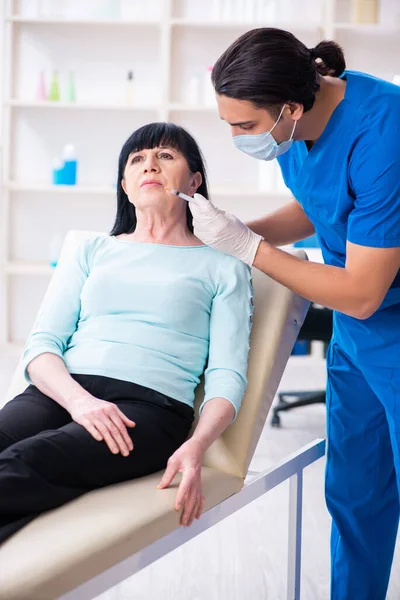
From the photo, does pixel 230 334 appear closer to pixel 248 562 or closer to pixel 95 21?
pixel 248 562

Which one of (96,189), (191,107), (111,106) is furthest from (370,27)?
(96,189)

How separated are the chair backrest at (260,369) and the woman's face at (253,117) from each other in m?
0.38

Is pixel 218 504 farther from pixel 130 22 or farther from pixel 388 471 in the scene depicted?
pixel 130 22

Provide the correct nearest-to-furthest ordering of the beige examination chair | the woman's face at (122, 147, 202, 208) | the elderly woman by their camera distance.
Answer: the beige examination chair < the elderly woman < the woman's face at (122, 147, 202, 208)

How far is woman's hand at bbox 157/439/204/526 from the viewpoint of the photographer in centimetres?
122

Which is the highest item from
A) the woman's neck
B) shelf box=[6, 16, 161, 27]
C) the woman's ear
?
shelf box=[6, 16, 161, 27]

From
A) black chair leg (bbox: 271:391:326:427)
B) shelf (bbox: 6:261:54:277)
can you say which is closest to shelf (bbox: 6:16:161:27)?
shelf (bbox: 6:261:54:277)

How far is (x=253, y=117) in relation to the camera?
1.32 m

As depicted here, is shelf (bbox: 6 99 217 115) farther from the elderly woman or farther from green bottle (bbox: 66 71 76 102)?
the elderly woman

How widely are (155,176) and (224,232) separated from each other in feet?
0.90

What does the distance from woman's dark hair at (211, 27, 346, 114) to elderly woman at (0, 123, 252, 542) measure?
0.36 meters

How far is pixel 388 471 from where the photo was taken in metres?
1.50

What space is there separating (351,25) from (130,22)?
1.17 meters

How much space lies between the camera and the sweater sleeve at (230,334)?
1.40 metres
